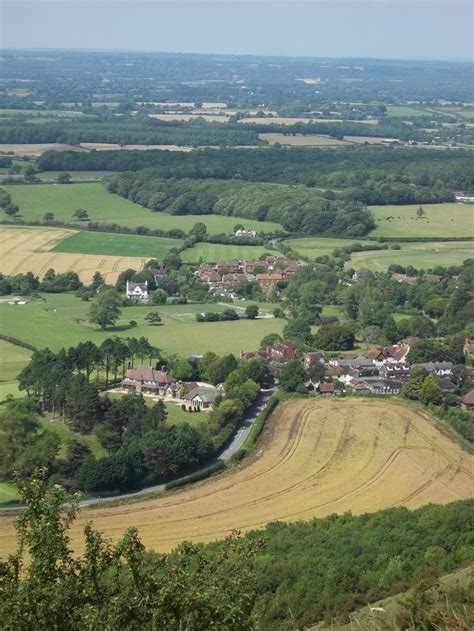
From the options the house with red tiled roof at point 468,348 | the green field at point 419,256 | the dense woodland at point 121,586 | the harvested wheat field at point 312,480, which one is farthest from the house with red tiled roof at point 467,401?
the green field at point 419,256

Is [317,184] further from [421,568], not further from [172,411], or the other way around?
[421,568]

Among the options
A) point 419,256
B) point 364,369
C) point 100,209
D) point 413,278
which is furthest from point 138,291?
point 100,209

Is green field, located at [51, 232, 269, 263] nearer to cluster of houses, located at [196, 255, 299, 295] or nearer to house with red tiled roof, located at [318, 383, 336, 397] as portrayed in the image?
cluster of houses, located at [196, 255, 299, 295]

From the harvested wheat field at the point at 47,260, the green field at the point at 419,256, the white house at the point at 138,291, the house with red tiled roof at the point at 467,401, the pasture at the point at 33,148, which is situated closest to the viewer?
the house with red tiled roof at the point at 467,401

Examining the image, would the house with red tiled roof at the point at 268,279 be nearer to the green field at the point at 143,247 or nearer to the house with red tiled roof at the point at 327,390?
the green field at the point at 143,247

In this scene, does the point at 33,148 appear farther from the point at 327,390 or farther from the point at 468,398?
the point at 468,398

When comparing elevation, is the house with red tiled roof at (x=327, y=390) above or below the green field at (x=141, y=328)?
above
